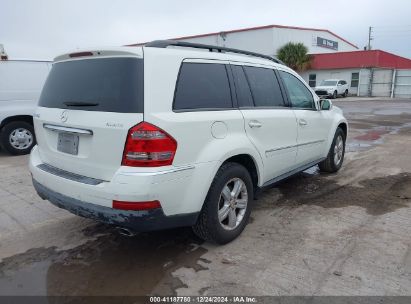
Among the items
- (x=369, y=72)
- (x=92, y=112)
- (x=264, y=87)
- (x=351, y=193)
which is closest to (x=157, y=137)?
(x=92, y=112)

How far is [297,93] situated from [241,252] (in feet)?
8.04

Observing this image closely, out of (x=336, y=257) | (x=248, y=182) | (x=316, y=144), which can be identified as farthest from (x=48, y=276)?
(x=316, y=144)

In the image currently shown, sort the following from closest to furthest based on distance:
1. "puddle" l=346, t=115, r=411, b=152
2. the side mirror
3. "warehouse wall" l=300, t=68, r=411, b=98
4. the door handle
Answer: the door handle → the side mirror → "puddle" l=346, t=115, r=411, b=152 → "warehouse wall" l=300, t=68, r=411, b=98

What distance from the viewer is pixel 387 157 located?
24.6ft

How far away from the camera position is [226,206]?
3.59 meters

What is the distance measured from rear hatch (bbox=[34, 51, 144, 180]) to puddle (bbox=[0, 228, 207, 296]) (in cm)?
87

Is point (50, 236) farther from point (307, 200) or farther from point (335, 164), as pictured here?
point (335, 164)

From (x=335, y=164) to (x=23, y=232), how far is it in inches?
189

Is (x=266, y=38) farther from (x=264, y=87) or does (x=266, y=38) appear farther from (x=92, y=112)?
(x=92, y=112)

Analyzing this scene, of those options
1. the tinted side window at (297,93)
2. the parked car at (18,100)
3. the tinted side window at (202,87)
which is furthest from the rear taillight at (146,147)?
the parked car at (18,100)

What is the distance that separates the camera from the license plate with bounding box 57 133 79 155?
3168 millimetres

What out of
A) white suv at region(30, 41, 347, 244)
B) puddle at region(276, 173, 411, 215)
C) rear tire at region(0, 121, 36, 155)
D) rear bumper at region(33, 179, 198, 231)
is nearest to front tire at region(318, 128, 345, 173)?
puddle at region(276, 173, 411, 215)

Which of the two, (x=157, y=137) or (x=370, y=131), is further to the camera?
(x=370, y=131)

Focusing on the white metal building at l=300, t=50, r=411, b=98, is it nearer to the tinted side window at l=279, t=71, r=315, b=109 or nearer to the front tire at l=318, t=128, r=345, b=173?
the front tire at l=318, t=128, r=345, b=173
